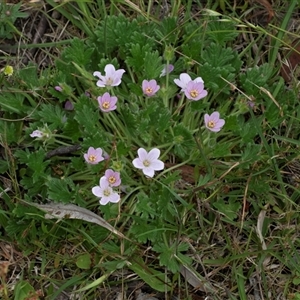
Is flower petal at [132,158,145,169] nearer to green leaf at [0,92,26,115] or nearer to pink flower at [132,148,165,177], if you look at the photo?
pink flower at [132,148,165,177]

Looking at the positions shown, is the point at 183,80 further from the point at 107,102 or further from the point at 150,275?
the point at 150,275

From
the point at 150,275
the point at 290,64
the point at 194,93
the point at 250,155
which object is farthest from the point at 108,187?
the point at 290,64

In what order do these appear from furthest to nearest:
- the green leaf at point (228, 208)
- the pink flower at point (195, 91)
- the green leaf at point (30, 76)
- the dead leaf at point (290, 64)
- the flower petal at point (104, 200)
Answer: the dead leaf at point (290, 64)
the green leaf at point (30, 76)
the green leaf at point (228, 208)
the pink flower at point (195, 91)
the flower petal at point (104, 200)

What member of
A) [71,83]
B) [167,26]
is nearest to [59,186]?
[71,83]

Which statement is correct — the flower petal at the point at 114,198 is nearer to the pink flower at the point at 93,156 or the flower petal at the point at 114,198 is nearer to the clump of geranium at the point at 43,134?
the pink flower at the point at 93,156

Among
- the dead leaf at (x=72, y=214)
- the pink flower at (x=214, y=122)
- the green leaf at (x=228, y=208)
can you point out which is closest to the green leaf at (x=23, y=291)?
the dead leaf at (x=72, y=214)

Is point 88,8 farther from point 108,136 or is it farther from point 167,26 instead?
point 108,136
